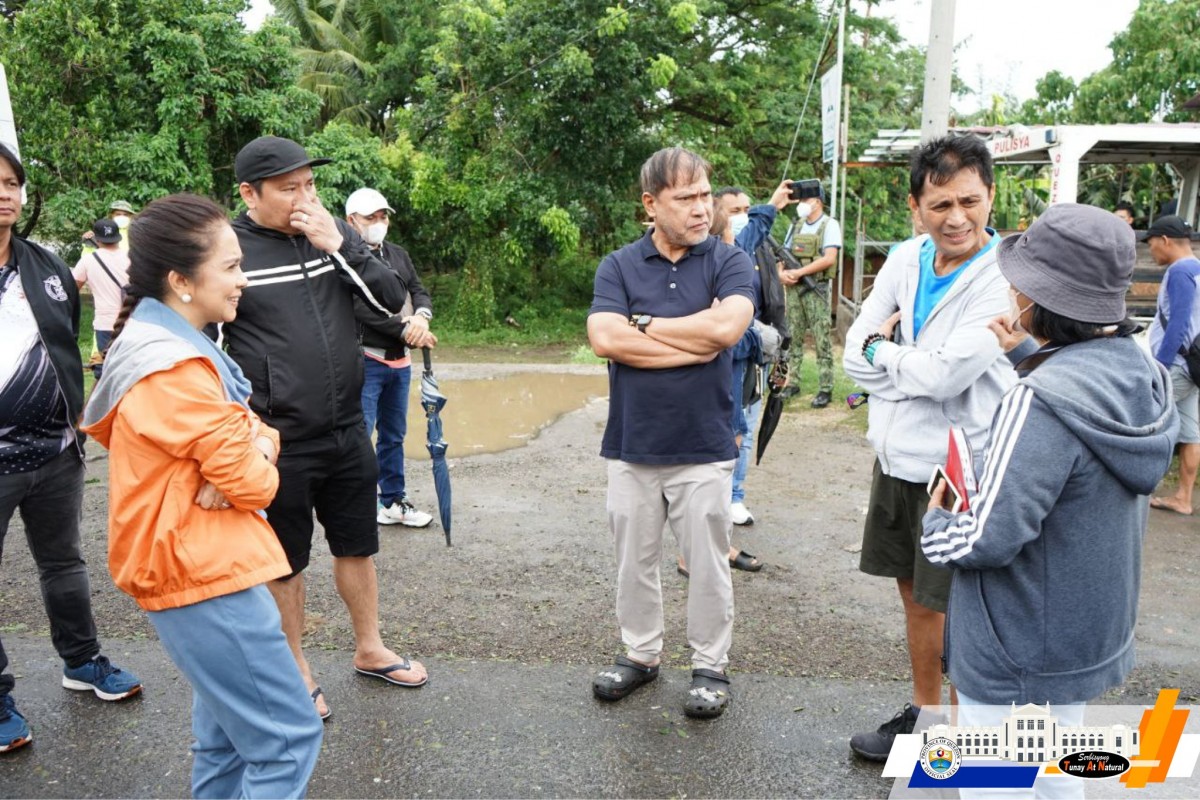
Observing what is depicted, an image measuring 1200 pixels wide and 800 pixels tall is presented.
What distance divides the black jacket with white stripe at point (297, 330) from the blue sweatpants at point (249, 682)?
1045 mm

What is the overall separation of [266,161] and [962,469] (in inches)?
100.0

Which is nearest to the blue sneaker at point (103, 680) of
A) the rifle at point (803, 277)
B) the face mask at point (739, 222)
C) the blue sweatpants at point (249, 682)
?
the blue sweatpants at point (249, 682)

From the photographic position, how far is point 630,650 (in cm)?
374

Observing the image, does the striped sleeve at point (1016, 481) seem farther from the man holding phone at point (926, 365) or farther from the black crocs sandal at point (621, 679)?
the black crocs sandal at point (621, 679)

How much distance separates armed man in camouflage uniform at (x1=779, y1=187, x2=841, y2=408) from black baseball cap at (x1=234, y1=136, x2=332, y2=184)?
612 cm

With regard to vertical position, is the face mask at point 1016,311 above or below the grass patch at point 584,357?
above

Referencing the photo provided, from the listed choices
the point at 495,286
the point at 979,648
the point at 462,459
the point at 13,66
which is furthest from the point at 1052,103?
the point at 979,648

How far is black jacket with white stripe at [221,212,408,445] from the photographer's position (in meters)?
3.27

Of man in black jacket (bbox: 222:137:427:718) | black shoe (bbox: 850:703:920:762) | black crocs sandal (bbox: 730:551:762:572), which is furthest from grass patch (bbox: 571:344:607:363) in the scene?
black shoe (bbox: 850:703:920:762)

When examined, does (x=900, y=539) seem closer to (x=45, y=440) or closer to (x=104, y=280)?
(x=45, y=440)

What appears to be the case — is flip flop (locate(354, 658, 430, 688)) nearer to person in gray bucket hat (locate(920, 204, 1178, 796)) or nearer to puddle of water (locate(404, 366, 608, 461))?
person in gray bucket hat (locate(920, 204, 1178, 796))

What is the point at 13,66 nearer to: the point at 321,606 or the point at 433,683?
the point at 321,606

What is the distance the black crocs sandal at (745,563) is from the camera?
5.12 meters

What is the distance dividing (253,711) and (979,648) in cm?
182
